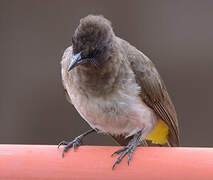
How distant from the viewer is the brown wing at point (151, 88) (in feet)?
7.84

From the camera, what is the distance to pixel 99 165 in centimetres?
174

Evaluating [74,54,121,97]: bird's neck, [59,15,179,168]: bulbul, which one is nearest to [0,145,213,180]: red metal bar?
[59,15,179,168]: bulbul

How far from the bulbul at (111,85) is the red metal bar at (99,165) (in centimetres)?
32

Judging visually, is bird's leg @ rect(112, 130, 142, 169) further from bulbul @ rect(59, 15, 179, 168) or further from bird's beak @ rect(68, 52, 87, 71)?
bird's beak @ rect(68, 52, 87, 71)

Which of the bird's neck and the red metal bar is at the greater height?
the bird's neck

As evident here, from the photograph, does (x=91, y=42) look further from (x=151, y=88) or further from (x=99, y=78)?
(x=151, y=88)

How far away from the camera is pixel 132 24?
3889mm

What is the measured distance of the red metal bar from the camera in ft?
5.46

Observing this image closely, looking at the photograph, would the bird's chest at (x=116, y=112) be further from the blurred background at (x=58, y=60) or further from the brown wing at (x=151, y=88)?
the blurred background at (x=58, y=60)

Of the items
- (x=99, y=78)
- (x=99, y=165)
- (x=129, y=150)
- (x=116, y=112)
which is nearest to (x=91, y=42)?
(x=99, y=78)

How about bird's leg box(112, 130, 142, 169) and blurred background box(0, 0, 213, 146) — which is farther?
blurred background box(0, 0, 213, 146)

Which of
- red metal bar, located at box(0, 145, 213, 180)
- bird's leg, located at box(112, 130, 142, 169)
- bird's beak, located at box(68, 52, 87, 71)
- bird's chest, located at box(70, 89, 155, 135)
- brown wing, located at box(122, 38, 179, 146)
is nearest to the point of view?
red metal bar, located at box(0, 145, 213, 180)

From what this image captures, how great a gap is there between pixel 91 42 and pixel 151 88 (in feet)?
1.54
